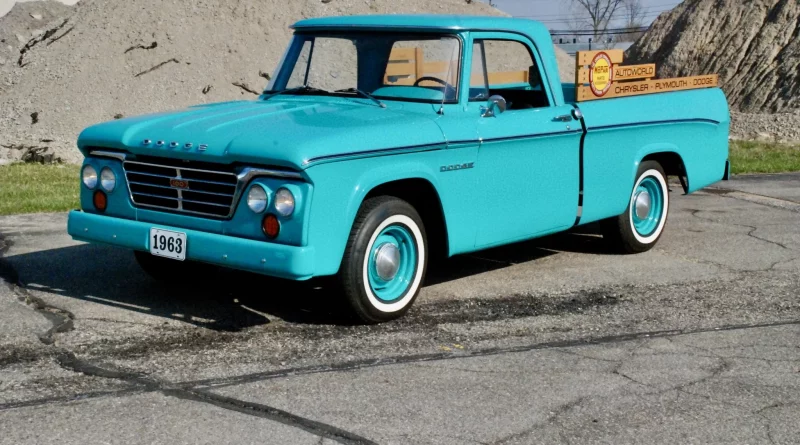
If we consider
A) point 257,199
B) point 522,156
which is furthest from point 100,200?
point 522,156

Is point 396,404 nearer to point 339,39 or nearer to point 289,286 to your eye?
point 289,286

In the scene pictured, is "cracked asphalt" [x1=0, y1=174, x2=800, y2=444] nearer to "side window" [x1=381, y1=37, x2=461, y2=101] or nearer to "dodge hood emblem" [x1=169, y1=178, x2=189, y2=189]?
"dodge hood emblem" [x1=169, y1=178, x2=189, y2=189]

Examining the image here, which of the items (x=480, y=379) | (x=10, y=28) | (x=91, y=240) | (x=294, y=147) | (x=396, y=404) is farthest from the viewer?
(x=10, y=28)

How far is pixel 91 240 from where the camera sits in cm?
651

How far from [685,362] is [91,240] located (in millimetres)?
3427

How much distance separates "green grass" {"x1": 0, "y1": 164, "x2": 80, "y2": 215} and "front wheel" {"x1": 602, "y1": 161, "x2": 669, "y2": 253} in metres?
5.24

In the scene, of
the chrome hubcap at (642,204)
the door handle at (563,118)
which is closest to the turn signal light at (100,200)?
the door handle at (563,118)

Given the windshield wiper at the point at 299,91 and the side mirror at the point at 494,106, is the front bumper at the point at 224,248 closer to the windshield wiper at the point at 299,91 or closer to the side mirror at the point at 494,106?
the windshield wiper at the point at 299,91

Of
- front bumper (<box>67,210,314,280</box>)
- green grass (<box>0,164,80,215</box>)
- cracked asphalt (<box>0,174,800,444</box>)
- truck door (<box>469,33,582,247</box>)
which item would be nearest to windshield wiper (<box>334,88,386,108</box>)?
truck door (<box>469,33,582,247</box>)

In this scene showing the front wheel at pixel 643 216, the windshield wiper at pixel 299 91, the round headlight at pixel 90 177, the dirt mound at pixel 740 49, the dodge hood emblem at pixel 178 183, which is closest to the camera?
the dodge hood emblem at pixel 178 183

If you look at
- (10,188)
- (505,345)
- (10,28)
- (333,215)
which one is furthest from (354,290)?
(10,28)

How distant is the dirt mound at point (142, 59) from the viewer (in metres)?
18.8

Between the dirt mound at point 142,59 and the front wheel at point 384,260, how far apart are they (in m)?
11.5

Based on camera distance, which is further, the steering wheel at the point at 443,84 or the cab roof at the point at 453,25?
the cab roof at the point at 453,25
